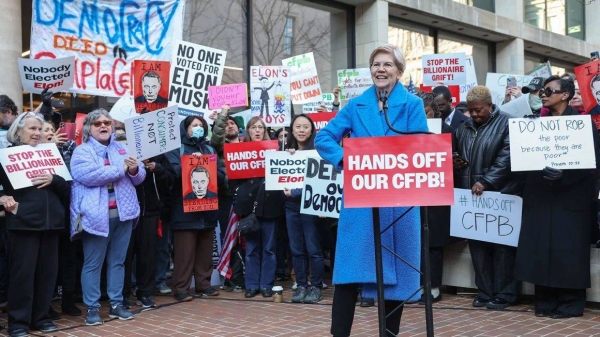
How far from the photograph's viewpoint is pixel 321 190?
25.3 ft

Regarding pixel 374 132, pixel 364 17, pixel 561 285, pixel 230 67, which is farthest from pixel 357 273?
pixel 364 17

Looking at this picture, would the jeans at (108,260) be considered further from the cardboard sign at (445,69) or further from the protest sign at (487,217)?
the cardboard sign at (445,69)

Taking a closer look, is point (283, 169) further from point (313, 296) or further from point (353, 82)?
point (353, 82)

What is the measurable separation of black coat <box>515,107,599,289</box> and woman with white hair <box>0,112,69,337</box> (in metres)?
4.47

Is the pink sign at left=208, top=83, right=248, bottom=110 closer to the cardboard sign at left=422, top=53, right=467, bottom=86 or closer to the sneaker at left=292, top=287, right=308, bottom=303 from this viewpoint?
the sneaker at left=292, top=287, right=308, bottom=303

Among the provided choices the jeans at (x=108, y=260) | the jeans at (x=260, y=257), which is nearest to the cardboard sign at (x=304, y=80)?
the jeans at (x=260, y=257)

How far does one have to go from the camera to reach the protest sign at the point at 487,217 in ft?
24.0

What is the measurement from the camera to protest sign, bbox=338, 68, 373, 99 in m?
11.2

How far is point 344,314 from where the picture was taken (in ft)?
14.3

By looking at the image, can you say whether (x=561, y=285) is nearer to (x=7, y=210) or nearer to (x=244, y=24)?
(x=7, y=210)

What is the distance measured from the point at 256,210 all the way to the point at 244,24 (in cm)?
776

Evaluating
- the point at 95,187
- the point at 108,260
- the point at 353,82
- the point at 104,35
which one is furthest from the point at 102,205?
the point at 353,82

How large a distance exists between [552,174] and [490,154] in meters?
0.97

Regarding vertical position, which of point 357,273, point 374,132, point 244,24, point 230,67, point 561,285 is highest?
point 244,24
